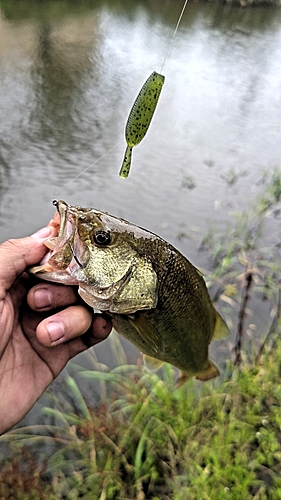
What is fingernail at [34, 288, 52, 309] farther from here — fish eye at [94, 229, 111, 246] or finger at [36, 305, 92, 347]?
fish eye at [94, 229, 111, 246]

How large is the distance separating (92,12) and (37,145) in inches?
334

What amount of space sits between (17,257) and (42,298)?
0.18 meters

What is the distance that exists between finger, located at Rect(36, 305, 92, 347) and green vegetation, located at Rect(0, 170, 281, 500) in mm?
1425

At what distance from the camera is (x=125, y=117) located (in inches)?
289

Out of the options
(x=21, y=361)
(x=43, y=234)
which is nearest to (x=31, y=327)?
(x=21, y=361)

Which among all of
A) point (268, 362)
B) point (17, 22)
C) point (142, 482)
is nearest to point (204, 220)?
point (268, 362)

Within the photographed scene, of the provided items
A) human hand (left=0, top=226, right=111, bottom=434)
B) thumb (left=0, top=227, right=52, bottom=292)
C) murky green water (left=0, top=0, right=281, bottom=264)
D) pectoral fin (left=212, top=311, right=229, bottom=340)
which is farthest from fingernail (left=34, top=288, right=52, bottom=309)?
murky green water (left=0, top=0, right=281, bottom=264)

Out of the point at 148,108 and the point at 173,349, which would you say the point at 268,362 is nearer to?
the point at 173,349

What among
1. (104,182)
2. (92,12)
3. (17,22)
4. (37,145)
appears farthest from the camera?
(92,12)

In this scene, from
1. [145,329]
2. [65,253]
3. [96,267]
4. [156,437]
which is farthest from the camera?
[156,437]

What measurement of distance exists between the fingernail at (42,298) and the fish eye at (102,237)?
26 cm

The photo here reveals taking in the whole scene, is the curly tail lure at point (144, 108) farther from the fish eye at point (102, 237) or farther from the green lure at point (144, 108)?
the fish eye at point (102, 237)

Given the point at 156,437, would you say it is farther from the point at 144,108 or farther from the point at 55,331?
the point at 144,108

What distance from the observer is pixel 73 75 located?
29.9 ft
